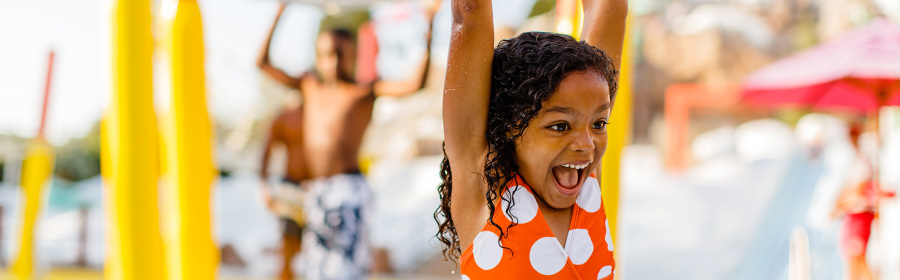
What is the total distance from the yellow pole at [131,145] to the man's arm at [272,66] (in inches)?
98.2

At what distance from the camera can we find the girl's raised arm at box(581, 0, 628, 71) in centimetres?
143

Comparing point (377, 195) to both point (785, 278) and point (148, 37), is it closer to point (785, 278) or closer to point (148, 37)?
point (785, 278)

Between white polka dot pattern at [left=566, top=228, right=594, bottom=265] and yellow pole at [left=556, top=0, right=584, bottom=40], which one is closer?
white polka dot pattern at [left=566, top=228, right=594, bottom=265]

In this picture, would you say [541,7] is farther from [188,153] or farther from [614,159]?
[614,159]

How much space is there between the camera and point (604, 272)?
122 centimetres

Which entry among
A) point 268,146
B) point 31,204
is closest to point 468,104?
point 268,146

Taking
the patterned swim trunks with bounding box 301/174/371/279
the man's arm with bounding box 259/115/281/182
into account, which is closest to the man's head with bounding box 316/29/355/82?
the patterned swim trunks with bounding box 301/174/371/279

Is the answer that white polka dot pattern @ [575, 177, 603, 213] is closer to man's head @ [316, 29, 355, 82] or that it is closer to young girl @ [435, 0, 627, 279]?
young girl @ [435, 0, 627, 279]

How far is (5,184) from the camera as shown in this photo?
986 cm

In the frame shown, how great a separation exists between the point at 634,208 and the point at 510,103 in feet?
28.2

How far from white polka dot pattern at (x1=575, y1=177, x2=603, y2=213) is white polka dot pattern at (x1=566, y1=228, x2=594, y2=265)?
1.9 inches

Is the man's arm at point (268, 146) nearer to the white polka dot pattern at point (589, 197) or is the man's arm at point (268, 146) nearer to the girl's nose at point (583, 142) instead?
the white polka dot pattern at point (589, 197)

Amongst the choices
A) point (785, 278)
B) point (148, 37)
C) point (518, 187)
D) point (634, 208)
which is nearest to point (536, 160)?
point (518, 187)

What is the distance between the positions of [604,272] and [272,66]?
3.74 m
